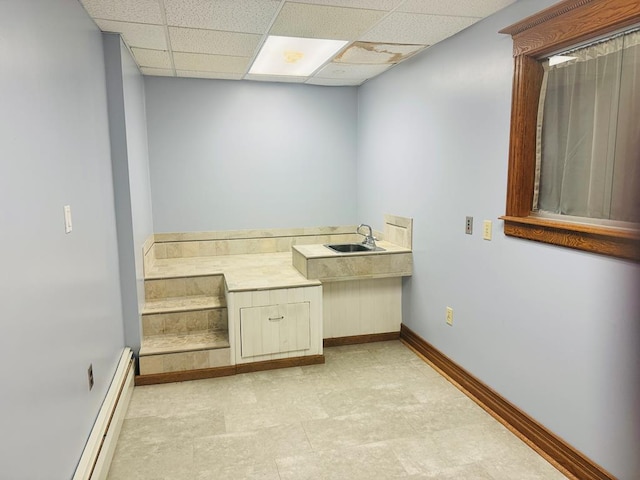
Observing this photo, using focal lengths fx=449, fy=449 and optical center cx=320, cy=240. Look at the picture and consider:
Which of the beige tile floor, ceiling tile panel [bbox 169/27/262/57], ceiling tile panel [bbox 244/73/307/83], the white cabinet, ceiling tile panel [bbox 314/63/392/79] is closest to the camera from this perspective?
the beige tile floor

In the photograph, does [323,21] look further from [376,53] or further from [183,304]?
[183,304]

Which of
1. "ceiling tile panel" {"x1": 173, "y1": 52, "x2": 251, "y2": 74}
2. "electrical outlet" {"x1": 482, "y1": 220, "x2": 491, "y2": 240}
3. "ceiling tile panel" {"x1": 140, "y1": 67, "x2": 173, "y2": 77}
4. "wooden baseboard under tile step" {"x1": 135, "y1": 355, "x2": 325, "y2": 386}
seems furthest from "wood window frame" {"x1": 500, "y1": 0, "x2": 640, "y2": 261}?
"ceiling tile panel" {"x1": 140, "y1": 67, "x2": 173, "y2": 77}

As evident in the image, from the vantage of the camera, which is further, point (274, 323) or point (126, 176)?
point (274, 323)

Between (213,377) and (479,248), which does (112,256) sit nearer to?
(213,377)

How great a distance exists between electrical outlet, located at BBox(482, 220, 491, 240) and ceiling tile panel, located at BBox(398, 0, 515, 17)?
1.18m

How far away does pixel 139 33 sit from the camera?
2.84m

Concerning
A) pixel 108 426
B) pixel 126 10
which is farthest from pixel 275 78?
pixel 108 426

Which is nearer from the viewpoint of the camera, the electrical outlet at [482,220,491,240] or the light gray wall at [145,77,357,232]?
the electrical outlet at [482,220,491,240]

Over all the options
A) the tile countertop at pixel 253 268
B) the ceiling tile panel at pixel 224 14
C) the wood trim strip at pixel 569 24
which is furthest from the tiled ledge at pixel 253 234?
the wood trim strip at pixel 569 24

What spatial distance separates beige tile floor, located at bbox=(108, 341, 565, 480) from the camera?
2184 millimetres

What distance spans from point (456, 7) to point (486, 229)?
4.10 feet

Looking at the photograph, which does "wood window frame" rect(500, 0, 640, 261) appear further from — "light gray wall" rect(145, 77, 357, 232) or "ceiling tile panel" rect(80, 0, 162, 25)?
"light gray wall" rect(145, 77, 357, 232)

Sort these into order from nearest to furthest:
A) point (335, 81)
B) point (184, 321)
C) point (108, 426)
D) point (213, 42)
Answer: point (108, 426) → point (213, 42) → point (184, 321) → point (335, 81)

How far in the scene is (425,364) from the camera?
11.1 feet
